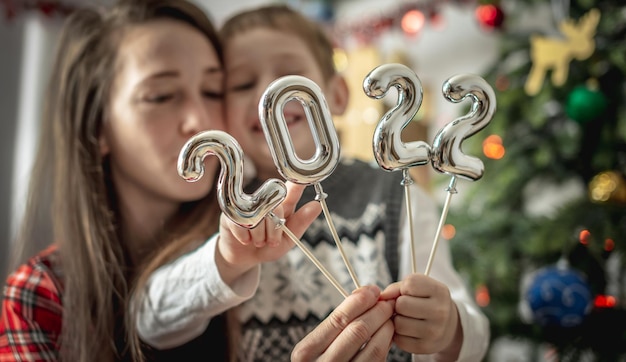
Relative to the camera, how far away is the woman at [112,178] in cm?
68

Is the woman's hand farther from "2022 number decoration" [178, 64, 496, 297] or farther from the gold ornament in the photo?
the gold ornament

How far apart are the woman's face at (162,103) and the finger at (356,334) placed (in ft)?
1.09

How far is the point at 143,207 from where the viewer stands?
0.80 m

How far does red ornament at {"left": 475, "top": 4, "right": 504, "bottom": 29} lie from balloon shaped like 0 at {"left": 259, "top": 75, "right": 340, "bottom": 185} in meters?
0.83

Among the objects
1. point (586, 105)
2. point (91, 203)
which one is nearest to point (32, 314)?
point (91, 203)

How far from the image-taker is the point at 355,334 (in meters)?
0.45

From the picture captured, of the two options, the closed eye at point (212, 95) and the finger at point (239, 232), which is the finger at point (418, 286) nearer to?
the finger at point (239, 232)

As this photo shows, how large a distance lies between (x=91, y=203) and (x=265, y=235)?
0.36 meters

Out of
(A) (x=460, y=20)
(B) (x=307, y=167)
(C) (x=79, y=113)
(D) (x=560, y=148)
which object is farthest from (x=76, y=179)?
(A) (x=460, y=20)

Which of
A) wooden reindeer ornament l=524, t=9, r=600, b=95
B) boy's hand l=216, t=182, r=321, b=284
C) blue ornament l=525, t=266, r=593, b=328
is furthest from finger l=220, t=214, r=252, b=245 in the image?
wooden reindeer ornament l=524, t=9, r=600, b=95

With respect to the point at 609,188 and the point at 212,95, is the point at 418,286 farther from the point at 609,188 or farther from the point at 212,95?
the point at 609,188

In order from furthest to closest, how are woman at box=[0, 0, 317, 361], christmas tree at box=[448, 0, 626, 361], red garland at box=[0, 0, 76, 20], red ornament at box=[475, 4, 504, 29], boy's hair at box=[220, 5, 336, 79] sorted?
red garland at box=[0, 0, 76, 20]
red ornament at box=[475, 4, 504, 29]
christmas tree at box=[448, 0, 626, 361]
boy's hair at box=[220, 5, 336, 79]
woman at box=[0, 0, 317, 361]

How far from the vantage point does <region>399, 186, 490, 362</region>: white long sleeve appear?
0.58 metres

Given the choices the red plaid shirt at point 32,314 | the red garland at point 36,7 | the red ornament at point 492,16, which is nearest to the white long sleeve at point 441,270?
the red plaid shirt at point 32,314
